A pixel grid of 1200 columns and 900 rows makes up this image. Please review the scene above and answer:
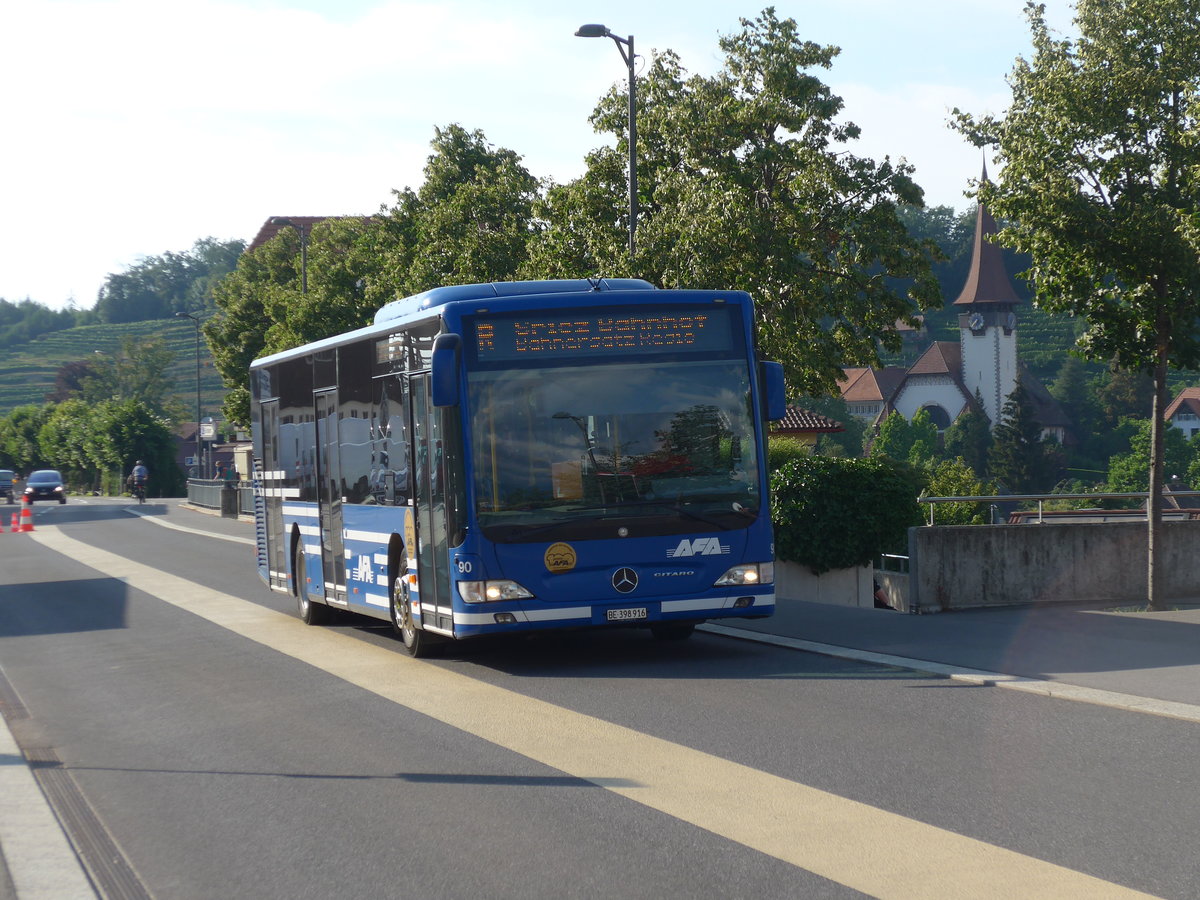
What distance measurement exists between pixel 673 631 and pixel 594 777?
20.9 feet

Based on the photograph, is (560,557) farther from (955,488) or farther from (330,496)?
(955,488)

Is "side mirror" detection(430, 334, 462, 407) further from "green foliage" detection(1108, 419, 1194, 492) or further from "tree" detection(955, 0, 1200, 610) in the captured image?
"green foliage" detection(1108, 419, 1194, 492)

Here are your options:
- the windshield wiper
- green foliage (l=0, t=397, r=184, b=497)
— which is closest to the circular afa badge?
the windshield wiper

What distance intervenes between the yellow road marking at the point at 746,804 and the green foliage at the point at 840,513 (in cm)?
720

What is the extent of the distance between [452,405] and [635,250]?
15.6m

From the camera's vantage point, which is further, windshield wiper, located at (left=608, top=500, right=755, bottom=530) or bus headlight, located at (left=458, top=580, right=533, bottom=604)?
windshield wiper, located at (left=608, top=500, right=755, bottom=530)

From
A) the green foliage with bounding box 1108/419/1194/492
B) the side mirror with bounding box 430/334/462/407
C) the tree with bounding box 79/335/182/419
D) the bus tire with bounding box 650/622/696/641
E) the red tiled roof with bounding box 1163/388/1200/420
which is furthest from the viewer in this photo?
the red tiled roof with bounding box 1163/388/1200/420

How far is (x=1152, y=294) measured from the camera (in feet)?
57.8

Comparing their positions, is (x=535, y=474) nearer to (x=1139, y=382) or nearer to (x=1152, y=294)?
(x=1152, y=294)

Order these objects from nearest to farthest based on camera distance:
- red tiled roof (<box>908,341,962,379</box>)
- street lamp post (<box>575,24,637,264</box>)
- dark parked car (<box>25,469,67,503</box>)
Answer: street lamp post (<box>575,24,637,264</box>) < dark parked car (<box>25,469,67,503</box>) < red tiled roof (<box>908,341,962,379</box>)

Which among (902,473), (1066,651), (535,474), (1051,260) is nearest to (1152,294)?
(1051,260)

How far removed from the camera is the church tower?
553 ft

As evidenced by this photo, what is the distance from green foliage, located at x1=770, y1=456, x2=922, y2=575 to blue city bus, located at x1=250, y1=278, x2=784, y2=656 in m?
6.36

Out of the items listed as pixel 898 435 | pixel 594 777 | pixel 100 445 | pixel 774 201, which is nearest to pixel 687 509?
pixel 594 777
